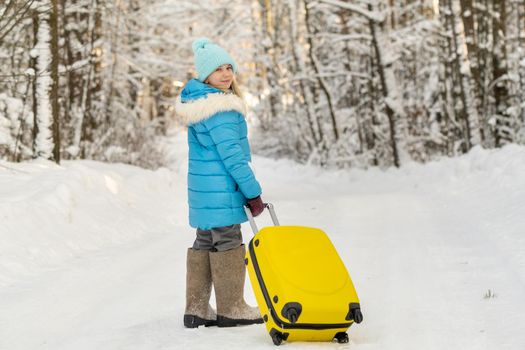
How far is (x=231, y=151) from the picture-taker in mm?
4035

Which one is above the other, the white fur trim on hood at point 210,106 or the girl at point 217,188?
the white fur trim on hood at point 210,106

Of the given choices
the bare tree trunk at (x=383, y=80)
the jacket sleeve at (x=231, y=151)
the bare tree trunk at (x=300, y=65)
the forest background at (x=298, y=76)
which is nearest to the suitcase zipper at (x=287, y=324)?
the jacket sleeve at (x=231, y=151)

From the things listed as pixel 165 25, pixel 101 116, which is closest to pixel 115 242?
pixel 101 116

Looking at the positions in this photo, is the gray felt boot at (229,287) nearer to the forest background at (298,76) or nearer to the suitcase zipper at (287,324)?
the suitcase zipper at (287,324)

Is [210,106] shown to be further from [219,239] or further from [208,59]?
[219,239]

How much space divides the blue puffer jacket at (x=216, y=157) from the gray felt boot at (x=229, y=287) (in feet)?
0.78

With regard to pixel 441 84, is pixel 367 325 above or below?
below

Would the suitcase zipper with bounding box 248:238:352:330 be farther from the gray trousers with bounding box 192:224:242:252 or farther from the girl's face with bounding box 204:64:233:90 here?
the girl's face with bounding box 204:64:233:90

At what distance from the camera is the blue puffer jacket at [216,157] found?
4.05 meters

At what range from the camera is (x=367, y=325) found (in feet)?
13.6

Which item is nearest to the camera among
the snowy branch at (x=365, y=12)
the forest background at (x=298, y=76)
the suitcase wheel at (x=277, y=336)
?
the suitcase wheel at (x=277, y=336)

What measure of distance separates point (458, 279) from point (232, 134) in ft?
Answer: 7.48

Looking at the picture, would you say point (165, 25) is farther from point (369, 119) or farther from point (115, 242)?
point (115, 242)

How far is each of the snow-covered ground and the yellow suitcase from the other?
14 cm
